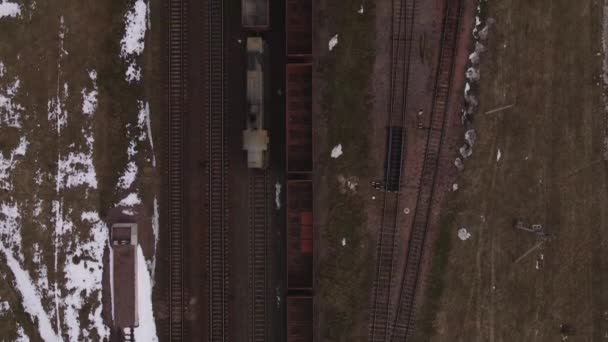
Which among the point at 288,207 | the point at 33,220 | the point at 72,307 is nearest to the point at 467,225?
the point at 288,207

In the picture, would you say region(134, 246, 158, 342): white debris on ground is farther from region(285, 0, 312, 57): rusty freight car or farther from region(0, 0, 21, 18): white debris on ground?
region(0, 0, 21, 18): white debris on ground

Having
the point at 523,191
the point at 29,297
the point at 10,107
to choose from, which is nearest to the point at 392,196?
the point at 523,191

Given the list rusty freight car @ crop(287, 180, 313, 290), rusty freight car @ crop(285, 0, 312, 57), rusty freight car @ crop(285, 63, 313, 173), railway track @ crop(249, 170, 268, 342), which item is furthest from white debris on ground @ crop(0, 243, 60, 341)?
rusty freight car @ crop(285, 0, 312, 57)

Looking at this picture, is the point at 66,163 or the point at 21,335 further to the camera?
the point at 21,335

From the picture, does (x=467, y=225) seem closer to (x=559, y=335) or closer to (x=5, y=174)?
(x=559, y=335)

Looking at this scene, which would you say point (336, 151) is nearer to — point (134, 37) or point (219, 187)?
point (219, 187)

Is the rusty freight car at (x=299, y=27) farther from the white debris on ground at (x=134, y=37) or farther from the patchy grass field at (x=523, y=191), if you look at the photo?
the patchy grass field at (x=523, y=191)
